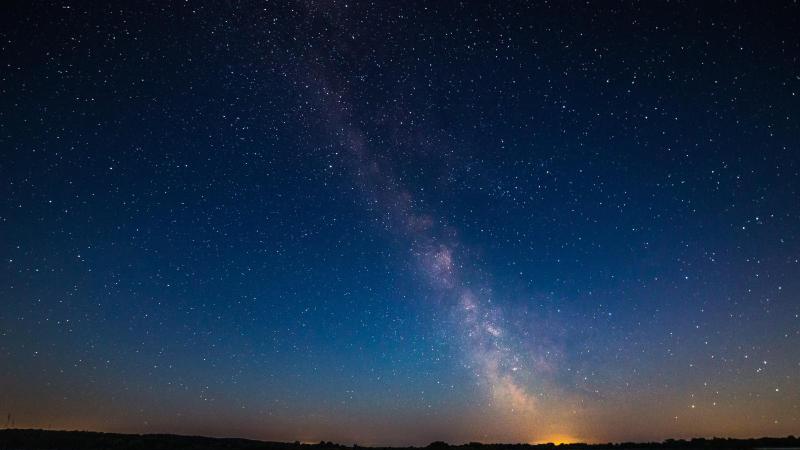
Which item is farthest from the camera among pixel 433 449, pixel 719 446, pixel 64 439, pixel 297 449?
pixel 64 439

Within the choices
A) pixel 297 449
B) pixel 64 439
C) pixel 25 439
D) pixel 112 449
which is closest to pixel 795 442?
pixel 297 449

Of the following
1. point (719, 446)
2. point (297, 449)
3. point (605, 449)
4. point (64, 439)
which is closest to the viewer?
point (719, 446)

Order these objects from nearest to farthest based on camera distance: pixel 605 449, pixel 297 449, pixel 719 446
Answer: pixel 719 446 → pixel 605 449 → pixel 297 449

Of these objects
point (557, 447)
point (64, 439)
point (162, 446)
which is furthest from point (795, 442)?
point (64, 439)

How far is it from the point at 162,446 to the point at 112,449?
3.34 metres

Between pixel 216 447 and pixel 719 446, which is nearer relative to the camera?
pixel 719 446

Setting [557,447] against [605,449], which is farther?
[557,447]

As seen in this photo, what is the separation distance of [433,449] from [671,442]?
15.2 meters

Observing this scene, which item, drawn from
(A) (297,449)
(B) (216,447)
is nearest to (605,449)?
Result: (A) (297,449)

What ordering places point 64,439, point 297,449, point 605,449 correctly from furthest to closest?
point 64,439 → point 297,449 → point 605,449

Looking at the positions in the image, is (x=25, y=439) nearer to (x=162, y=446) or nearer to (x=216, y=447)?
(x=162, y=446)

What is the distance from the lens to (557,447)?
1268 inches

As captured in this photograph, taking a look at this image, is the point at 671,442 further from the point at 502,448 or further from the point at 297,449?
the point at 297,449

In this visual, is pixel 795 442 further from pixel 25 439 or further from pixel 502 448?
pixel 25 439
